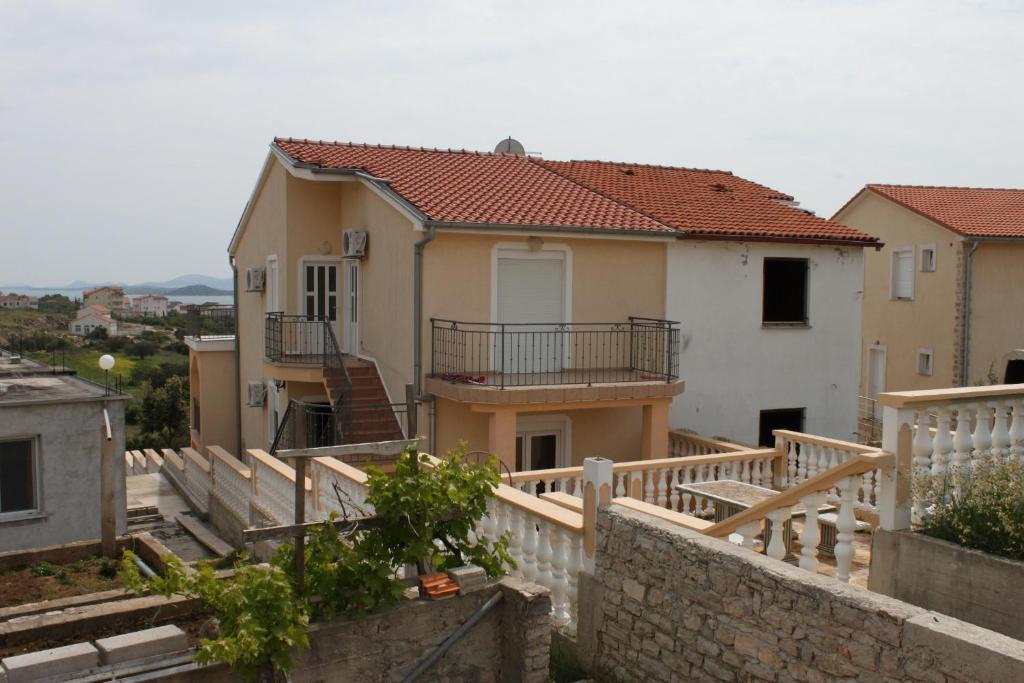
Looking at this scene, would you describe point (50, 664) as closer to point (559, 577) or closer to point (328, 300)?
point (559, 577)

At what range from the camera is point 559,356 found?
16.5 m

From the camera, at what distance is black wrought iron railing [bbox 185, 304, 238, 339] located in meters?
24.2

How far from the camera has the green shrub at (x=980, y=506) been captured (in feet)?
19.6

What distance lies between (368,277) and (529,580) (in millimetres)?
10909

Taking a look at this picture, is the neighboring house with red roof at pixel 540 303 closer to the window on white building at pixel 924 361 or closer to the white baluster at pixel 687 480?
the white baluster at pixel 687 480

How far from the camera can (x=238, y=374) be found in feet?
75.9

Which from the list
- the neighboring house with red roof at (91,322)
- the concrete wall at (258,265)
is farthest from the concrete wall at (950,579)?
the neighboring house with red roof at (91,322)

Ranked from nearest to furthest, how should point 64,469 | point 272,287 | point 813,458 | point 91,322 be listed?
point 813,458 < point 64,469 < point 272,287 < point 91,322

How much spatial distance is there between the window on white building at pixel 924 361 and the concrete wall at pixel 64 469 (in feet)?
66.7

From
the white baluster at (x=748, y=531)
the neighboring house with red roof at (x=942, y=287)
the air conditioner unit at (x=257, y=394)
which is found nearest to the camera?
the white baluster at (x=748, y=531)

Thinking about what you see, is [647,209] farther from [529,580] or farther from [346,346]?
[529,580]

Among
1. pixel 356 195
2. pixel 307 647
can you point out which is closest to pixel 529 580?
pixel 307 647

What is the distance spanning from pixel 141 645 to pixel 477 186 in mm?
12721

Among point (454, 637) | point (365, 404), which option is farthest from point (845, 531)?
point (365, 404)
